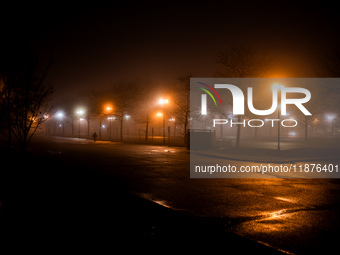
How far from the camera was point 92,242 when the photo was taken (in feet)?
15.4

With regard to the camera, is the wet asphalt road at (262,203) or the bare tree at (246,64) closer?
the wet asphalt road at (262,203)

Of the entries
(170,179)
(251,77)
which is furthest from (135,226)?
(251,77)

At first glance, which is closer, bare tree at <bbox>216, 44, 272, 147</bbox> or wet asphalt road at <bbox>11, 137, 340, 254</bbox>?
wet asphalt road at <bbox>11, 137, 340, 254</bbox>

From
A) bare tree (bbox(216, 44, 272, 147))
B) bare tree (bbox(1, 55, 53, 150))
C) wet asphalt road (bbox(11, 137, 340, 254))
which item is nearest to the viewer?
wet asphalt road (bbox(11, 137, 340, 254))

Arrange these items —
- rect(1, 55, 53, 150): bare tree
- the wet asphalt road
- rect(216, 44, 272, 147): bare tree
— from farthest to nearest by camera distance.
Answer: rect(216, 44, 272, 147): bare tree
rect(1, 55, 53, 150): bare tree
the wet asphalt road

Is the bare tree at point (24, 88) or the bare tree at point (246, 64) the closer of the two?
the bare tree at point (24, 88)

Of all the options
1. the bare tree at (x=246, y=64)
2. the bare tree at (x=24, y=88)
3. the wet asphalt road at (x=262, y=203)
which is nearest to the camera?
the wet asphalt road at (x=262, y=203)

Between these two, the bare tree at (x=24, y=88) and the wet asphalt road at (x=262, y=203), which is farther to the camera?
the bare tree at (x=24, y=88)

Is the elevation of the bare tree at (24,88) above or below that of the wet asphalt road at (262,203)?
above

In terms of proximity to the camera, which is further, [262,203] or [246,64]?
[246,64]

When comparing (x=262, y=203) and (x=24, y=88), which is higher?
(x=24, y=88)

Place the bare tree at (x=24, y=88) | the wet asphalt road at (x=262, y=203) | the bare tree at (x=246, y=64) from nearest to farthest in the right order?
1. the wet asphalt road at (x=262, y=203)
2. the bare tree at (x=24, y=88)
3. the bare tree at (x=246, y=64)

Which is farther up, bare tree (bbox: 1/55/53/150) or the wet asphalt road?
bare tree (bbox: 1/55/53/150)

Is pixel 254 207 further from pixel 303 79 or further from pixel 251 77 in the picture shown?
pixel 303 79
